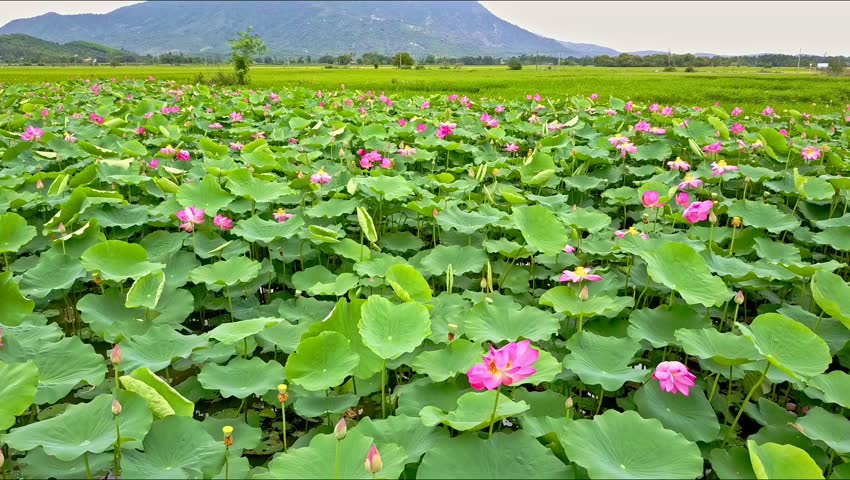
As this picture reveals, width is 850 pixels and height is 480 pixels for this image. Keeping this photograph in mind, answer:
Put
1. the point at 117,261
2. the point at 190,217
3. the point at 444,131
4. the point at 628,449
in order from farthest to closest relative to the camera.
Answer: the point at 444,131
the point at 190,217
the point at 117,261
the point at 628,449

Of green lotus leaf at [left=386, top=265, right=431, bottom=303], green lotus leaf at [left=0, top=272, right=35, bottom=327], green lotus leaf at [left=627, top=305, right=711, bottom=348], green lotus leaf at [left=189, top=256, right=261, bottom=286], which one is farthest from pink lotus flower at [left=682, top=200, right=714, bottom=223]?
green lotus leaf at [left=0, top=272, right=35, bottom=327]

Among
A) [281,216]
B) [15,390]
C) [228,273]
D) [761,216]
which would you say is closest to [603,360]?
[228,273]

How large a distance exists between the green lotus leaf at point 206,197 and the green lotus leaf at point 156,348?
127 centimetres

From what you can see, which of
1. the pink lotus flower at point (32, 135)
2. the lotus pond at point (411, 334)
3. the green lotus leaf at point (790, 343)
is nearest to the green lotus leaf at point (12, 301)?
the lotus pond at point (411, 334)

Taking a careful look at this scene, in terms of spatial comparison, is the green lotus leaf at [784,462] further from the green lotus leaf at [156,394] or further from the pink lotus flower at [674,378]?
the green lotus leaf at [156,394]

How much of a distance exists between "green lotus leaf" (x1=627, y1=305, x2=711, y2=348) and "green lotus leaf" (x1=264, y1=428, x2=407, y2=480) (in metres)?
1.12

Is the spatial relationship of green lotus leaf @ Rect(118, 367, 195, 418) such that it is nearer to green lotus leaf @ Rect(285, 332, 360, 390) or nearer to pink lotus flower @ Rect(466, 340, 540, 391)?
green lotus leaf @ Rect(285, 332, 360, 390)

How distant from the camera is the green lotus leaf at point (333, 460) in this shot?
130cm

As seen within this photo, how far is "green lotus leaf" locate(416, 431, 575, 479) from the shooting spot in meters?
1.33

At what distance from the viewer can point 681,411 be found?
5.68 feet

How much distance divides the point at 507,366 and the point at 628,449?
0.37m

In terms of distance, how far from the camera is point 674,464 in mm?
1345

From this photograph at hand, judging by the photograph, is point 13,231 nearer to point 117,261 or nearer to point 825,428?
point 117,261

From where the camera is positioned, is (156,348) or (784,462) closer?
(784,462)
